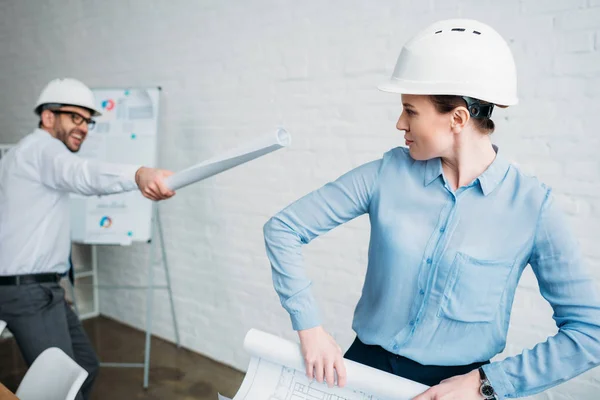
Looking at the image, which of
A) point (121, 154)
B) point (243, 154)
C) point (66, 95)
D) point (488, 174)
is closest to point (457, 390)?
point (488, 174)

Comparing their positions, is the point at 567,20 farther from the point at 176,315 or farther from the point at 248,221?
the point at 176,315

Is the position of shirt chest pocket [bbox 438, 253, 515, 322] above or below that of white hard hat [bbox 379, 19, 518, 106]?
below

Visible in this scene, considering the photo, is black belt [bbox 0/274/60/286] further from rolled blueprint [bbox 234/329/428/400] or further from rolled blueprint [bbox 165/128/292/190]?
rolled blueprint [bbox 234/329/428/400]

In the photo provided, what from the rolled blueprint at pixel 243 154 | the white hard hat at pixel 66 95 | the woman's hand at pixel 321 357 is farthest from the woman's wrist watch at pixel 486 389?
the white hard hat at pixel 66 95

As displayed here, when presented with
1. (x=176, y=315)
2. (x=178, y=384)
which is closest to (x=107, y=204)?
(x=176, y=315)

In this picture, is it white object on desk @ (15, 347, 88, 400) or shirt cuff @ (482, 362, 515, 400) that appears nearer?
shirt cuff @ (482, 362, 515, 400)

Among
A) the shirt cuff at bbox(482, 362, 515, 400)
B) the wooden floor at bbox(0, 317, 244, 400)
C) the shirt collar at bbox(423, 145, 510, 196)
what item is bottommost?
the wooden floor at bbox(0, 317, 244, 400)

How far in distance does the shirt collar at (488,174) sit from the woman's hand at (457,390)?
38 centimetres

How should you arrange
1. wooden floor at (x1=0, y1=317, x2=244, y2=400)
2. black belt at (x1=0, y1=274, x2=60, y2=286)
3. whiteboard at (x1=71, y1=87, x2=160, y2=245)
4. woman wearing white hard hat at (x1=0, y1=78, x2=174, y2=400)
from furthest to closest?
whiteboard at (x1=71, y1=87, x2=160, y2=245) → wooden floor at (x1=0, y1=317, x2=244, y2=400) → black belt at (x1=0, y1=274, x2=60, y2=286) → woman wearing white hard hat at (x1=0, y1=78, x2=174, y2=400)

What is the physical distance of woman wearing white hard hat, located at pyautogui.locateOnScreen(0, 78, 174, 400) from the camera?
2049 millimetres

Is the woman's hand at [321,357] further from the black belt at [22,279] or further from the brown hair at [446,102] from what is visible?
the black belt at [22,279]

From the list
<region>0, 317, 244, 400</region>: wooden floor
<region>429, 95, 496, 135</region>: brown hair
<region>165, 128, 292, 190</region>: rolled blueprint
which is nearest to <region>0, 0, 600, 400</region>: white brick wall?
<region>0, 317, 244, 400</region>: wooden floor

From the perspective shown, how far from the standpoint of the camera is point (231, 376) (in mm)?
3053

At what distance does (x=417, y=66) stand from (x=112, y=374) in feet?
9.11
